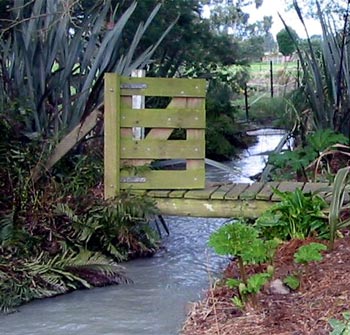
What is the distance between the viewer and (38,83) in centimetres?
487

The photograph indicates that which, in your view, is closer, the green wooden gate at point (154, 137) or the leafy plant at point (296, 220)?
the leafy plant at point (296, 220)

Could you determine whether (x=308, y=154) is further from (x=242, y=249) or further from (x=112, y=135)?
(x=242, y=249)

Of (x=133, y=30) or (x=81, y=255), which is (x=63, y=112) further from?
(x=133, y=30)

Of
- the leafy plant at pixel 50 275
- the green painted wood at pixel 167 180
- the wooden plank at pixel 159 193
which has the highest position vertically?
the green painted wood at pixel 167 180

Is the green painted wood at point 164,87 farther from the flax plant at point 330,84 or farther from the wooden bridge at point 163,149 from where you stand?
the flax plant at point 330,84

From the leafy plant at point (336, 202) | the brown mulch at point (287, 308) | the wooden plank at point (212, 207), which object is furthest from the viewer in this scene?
the wooden plank at point (212, 207)

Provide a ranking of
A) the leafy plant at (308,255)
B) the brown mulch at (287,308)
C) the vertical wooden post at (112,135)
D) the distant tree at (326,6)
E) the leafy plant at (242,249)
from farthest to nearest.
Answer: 1. the distant tree at (326,6)
2. the vertical wooden post at (112,135)
3. the leafy plant at (308,255)
4. the leafy plant at (242,249)
5. the brown mulch at (287,308)

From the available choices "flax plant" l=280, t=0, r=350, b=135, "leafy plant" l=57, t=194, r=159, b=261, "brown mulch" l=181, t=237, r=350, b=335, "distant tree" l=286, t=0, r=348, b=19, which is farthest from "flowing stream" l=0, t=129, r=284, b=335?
"distant tree" l=286, t=0, r=348, b=19

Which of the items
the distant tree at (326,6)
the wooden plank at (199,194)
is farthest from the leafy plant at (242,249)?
the distant tree at (326,6)

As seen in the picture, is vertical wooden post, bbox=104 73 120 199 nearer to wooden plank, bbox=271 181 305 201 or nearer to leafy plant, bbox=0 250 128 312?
leafy plant, bbox=0 250 128 312

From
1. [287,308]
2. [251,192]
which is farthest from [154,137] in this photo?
[287,308]

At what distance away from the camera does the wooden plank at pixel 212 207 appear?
165 inches

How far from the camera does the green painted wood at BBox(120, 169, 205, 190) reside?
445 cm

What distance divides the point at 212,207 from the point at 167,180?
0.43 meters
